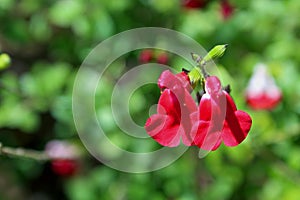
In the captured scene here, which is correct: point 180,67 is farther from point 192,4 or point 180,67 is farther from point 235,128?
point 235,128

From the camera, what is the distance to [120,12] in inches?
102

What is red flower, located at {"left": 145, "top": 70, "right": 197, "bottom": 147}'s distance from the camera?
1.16 metres

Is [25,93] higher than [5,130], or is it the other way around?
[25,93]

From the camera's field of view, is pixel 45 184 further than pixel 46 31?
Yes

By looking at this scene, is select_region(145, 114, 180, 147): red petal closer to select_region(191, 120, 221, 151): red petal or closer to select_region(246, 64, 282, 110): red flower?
select_region(191, 120, 221, 151): red petal

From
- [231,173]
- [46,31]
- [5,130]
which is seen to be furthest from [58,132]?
[231,173]

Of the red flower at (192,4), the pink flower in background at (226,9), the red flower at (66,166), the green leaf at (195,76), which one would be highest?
the green leaf at (195,76)

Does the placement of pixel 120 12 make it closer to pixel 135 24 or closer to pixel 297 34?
pixel 135 24

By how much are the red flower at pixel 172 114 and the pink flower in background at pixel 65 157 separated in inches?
70.6

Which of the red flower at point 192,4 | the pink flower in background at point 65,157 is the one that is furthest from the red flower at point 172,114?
the pink flower in background at point 65,157

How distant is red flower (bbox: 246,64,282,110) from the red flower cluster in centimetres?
114

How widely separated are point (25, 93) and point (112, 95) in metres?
0.48

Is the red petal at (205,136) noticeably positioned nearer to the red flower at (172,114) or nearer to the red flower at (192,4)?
the red flower at (172,114)

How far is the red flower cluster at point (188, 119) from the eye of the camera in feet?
3.77
